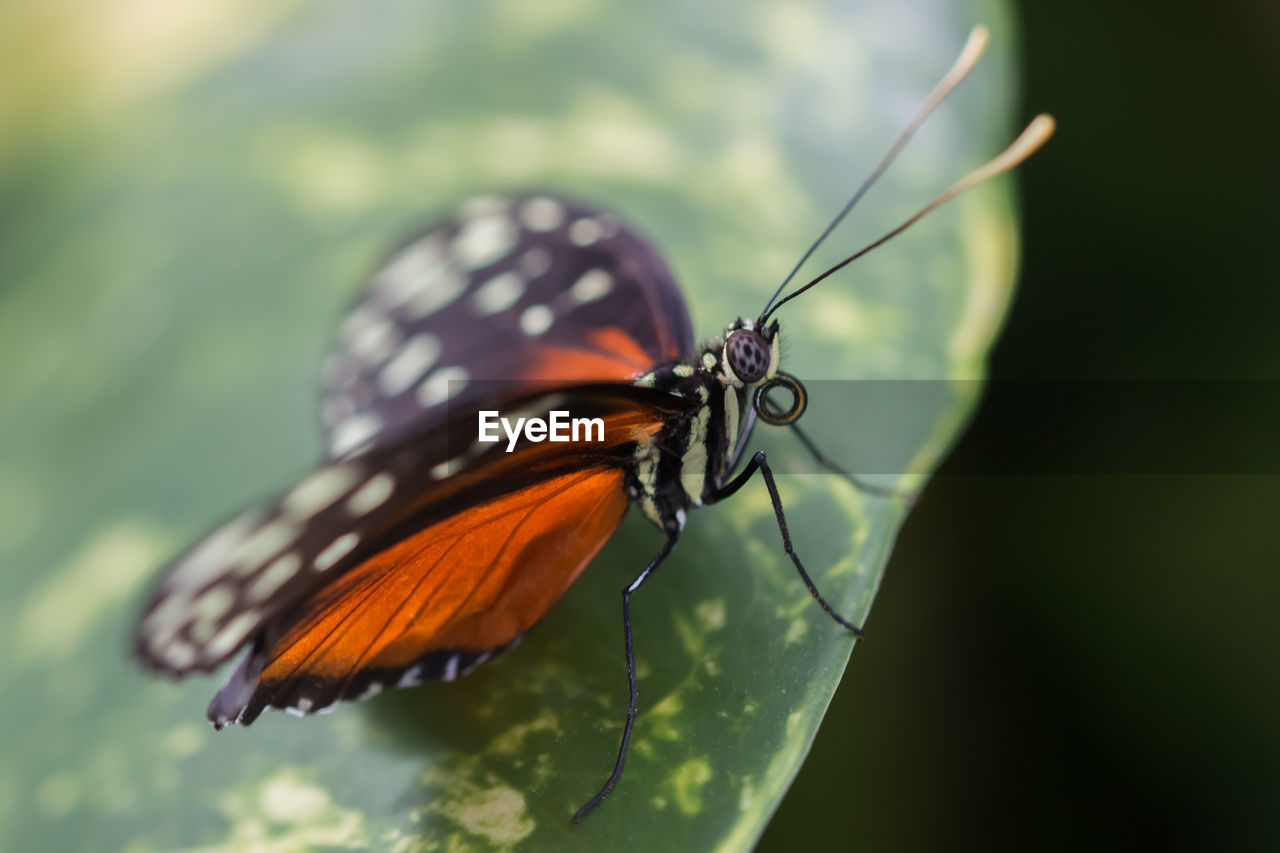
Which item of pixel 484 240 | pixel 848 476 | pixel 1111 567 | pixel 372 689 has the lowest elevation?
pixel 1111 567

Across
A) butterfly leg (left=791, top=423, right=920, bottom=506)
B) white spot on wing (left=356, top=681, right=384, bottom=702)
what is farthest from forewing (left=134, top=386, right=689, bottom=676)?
butterfly leg (left=791, top=423, right=920, bottom=506)

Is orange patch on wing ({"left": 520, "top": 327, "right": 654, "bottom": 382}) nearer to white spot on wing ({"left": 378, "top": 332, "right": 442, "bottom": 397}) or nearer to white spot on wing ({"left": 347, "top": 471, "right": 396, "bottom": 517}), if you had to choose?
white spot on wing ({"left": 378, "top": 332, "right": 442, "bottom": 397})

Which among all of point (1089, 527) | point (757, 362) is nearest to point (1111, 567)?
point (1089, 527)

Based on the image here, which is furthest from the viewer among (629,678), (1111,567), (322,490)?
(1111,567)

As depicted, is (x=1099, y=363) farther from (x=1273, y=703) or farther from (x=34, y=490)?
(x=34, y=490)

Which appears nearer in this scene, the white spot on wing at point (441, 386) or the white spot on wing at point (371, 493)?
the white spot on wing at point (371, 493)

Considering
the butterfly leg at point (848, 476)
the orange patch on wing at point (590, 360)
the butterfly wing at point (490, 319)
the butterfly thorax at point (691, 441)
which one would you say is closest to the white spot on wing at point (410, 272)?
the butterfly wing at point (490, 319)

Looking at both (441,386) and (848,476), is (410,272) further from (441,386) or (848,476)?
(848,476)

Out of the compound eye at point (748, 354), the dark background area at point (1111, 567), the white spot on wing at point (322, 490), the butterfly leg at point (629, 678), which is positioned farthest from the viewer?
the dark background area at point (1111, 567)

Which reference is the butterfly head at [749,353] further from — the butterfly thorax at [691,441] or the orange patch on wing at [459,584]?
the orange patch on wing at [459,584]
